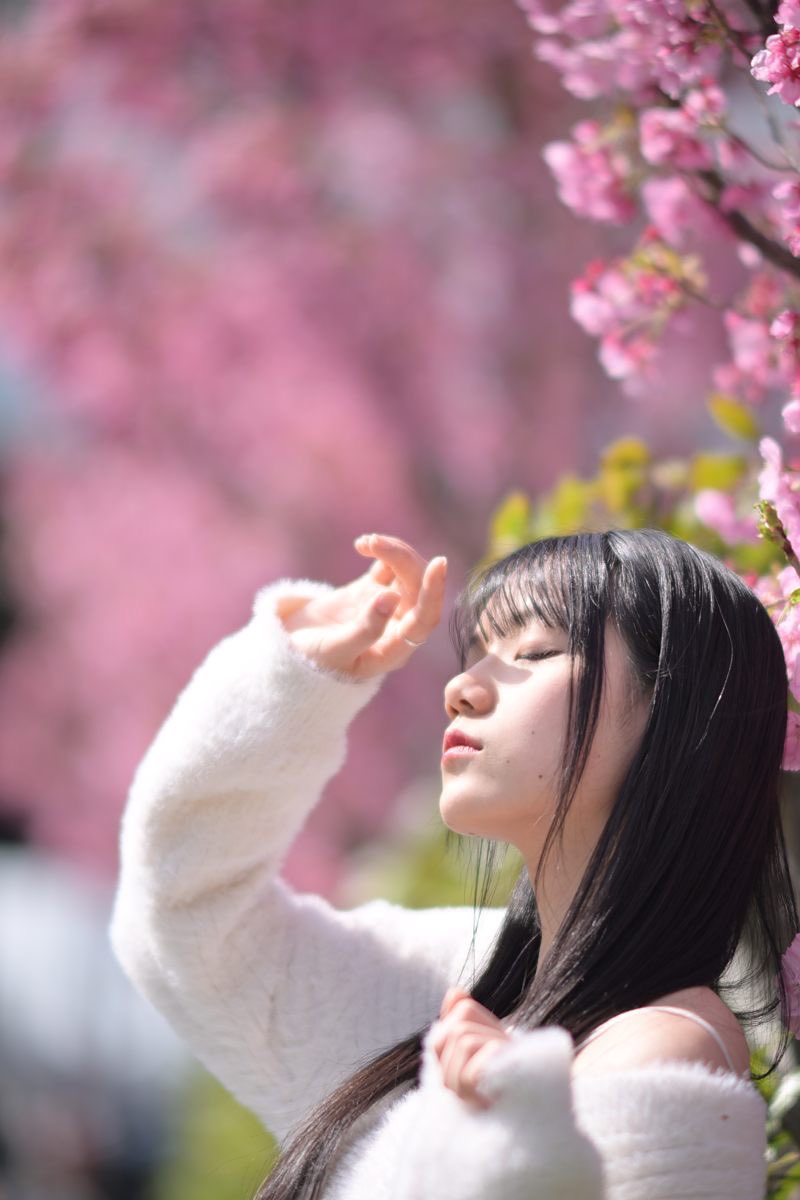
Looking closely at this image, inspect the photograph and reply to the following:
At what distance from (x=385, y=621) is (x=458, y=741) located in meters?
0.18

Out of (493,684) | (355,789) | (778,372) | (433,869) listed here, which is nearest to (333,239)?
(355,789)

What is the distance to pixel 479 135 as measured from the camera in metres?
3.98

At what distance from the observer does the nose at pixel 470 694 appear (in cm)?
96

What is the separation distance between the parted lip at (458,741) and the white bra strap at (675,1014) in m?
0.21

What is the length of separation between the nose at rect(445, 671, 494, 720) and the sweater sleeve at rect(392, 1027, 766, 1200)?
260 millimetres

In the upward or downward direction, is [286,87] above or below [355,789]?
above

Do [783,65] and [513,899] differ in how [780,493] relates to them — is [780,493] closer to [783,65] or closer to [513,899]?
[783,65]

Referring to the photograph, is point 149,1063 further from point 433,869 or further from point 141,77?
point 141,77

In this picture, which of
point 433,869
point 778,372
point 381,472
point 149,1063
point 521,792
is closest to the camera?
point 521,792

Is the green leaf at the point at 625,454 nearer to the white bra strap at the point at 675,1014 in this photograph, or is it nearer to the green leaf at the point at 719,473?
the green leaf at the point at 719,473

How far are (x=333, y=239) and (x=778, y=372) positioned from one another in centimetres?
295

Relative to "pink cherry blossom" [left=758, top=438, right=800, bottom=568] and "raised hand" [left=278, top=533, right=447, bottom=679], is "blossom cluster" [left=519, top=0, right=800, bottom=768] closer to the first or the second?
"pink cherry blossom" [left=758, top=438, right=800, bottom=568]

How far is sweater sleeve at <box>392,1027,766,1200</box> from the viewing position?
2.43ft

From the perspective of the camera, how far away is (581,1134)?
0.75 m
